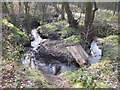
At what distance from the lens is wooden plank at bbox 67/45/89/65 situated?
908 centimetres

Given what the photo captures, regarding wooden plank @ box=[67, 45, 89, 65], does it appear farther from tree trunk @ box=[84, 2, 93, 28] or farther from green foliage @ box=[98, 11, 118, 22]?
green foliage @ box=[98, 11, 118, 22]

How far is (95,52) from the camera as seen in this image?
11.6 m

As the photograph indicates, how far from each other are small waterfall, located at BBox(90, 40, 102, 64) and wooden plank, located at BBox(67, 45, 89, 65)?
74 centimetres

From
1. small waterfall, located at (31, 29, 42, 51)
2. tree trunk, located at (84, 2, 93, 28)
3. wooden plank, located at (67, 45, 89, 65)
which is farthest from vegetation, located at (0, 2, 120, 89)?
small waterfall, located at (31, 29, 42, 51)

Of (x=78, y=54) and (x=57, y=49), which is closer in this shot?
(x=78, y=54)

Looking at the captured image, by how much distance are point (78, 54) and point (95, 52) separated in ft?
8.43

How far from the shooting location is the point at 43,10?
18500 mm

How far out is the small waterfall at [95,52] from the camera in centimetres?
1019

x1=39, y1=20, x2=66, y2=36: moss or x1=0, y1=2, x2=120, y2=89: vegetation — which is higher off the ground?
x1=39, y1=20, x2=66, y2=36: moss

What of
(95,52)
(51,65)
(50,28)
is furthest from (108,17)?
(51,65)

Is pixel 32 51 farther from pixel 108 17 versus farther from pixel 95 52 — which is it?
pixel 108 17

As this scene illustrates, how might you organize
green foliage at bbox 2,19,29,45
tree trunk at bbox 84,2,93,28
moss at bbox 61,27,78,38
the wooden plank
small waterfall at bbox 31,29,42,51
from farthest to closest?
moss at bbox 61,27,78,38, small waterfall at bbox 31,29,42,51, tree trunk at bbox 84,2,93,28, green foliage at bbox 2,19,29,45, the wooden plank

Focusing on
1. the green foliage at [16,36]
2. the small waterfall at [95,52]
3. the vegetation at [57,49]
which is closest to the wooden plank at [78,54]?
the vegetation at [57,49]

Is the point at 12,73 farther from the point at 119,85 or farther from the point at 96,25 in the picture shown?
the point at 96,25
